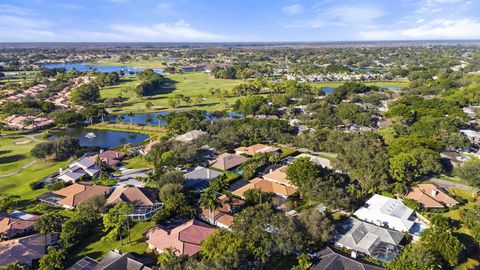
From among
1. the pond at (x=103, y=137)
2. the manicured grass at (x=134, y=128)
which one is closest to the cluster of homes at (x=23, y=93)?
the pond at (x=103, y=137)

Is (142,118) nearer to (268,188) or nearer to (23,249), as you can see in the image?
(268,188)

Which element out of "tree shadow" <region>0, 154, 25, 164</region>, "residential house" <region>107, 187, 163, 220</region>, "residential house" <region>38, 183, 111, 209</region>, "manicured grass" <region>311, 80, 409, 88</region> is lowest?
"tree shadow" <region>0, 154, 25, 164</region>

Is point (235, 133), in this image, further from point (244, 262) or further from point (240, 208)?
point (244, 262)

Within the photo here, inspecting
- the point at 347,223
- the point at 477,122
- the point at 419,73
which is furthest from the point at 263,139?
the point at 419,73

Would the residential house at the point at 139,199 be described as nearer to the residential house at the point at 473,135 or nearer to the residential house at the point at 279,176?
the residential house at the point at 279,176

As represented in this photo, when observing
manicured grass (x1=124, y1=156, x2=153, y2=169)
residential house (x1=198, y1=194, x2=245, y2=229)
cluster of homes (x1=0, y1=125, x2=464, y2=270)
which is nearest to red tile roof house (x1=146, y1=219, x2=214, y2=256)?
cluster of homes (x1=0, y1=125, x2=464, y2=270)

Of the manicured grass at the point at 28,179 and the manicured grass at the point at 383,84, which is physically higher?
the manicured grass at the point at 383,84

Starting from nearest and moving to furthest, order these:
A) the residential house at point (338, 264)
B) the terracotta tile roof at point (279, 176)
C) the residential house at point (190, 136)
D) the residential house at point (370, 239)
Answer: the residential house at point (338, 264)
the residential house at point (370, 239)
the terracotta tile roof at point (279, 176)
the residential house at point (190, 136)

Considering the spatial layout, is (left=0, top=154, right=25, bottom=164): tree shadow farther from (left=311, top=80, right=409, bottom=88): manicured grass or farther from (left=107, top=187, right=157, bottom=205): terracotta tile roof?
(left=311, top=80, right=409, bottom=88): manicured grass
